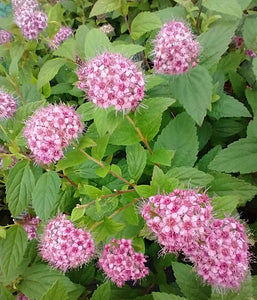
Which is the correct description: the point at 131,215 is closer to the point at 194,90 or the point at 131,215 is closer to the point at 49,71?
the point at 194,90

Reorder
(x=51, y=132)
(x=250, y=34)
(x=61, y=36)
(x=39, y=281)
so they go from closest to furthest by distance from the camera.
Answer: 1. (x=51, y=132)
2. (x=39, y=281)
3. (x=250, y=34)
4. (x=61, y=36)

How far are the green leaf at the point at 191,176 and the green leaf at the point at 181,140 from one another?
0.10 m

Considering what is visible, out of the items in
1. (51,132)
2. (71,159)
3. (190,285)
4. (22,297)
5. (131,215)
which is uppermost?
(51,132)

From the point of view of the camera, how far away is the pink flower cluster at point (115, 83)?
963 mm

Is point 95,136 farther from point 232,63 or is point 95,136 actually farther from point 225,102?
point 232,63

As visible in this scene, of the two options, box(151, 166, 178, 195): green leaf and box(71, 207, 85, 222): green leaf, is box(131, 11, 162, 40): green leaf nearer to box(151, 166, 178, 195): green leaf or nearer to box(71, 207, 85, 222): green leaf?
box(151, 166, 178, 195): green leaf

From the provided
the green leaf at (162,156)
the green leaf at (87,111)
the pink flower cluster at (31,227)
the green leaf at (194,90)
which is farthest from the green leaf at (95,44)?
the pink flower cluster at (31,227)

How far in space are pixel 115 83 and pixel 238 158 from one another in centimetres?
54

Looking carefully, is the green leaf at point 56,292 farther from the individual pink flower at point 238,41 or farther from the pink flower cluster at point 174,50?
the individual pink flower at point 238,41

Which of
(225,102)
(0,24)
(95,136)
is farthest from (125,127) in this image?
(0,24)

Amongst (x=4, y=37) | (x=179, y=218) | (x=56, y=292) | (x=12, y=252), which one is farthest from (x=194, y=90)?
(x=4, y=37)

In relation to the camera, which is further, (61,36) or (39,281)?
(61,36)

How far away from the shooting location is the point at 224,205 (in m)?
1.08

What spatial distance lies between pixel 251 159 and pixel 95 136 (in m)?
0.53
